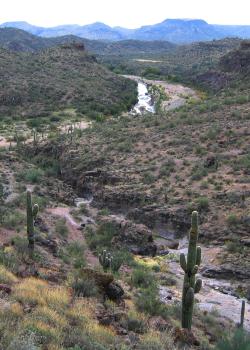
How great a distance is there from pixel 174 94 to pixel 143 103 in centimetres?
611

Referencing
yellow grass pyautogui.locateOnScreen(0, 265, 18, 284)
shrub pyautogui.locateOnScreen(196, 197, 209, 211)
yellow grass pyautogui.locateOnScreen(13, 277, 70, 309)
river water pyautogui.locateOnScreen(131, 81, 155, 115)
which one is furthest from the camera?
river water pyautogui.locateOnScreen(131, 81, 155, 115)

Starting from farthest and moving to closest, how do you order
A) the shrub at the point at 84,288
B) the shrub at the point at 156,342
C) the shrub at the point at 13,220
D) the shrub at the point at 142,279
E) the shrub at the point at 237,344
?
the shrub at the point at 13,220
the shrub at the point at 142,279
the shrub at the point at 84,288
the shrub at the point at 237,344
the shrub at the point at 156,342

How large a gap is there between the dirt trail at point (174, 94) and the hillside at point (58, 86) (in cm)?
507

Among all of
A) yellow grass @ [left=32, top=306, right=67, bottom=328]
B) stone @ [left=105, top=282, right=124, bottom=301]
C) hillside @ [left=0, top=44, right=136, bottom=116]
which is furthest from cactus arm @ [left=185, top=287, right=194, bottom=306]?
hillside @ [left=0, top=44, right=136, bottom=116]

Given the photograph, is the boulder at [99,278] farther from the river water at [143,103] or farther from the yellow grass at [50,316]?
the river water at [143,103]

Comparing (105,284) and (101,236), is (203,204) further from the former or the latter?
(105,284)

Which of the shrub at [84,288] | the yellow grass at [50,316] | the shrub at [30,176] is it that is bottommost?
the shrub at [30,176]

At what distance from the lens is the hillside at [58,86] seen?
58.2m

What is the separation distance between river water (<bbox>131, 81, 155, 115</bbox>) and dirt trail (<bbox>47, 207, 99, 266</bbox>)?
3819 centimetres

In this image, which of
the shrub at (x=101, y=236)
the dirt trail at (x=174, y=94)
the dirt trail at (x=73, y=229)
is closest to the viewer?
the dirt trail at (x=73, y=229)

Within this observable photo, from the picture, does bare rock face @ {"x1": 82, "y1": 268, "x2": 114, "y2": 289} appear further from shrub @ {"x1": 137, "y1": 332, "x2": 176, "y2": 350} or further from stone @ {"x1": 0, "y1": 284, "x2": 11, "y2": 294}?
stone @ {"x1": 0, "y1": 284, "x2": 11, "y2": 294}

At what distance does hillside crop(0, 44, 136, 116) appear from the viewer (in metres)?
58.2

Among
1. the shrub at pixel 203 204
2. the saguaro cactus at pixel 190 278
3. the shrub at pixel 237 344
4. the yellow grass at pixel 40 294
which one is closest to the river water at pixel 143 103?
the shrub at pixel 203 204

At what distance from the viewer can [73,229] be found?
23.4 metres
